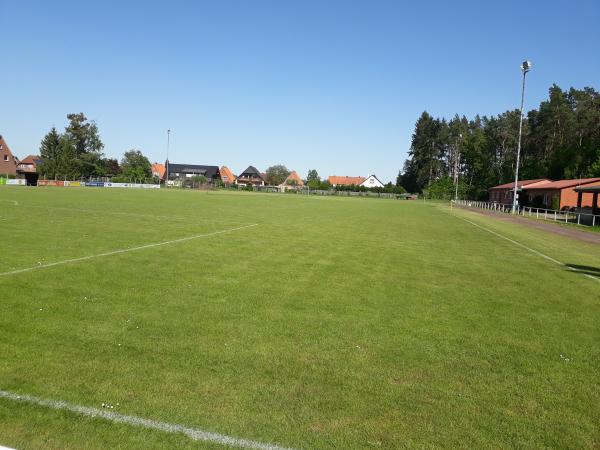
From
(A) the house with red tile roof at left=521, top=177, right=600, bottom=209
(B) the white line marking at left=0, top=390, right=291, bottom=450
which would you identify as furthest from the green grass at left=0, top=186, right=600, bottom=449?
(A) the house with red tile roof at left=521, top=177, right=600, bottom=209

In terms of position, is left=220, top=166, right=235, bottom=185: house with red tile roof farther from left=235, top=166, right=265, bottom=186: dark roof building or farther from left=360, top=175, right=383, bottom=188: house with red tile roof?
left=360, top=175, right=383, bottom=188: house with red tile roof

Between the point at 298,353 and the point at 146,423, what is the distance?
2100 millimetres

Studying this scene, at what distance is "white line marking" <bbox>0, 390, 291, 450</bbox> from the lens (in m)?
3.64

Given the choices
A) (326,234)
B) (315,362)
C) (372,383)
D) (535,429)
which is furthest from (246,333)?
(326,234)

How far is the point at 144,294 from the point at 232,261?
3.92 meters

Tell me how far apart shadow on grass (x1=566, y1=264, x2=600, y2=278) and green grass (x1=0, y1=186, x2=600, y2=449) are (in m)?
1.54

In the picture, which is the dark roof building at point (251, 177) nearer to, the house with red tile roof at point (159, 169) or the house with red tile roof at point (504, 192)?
the house with red tile roof at point (159, 169)

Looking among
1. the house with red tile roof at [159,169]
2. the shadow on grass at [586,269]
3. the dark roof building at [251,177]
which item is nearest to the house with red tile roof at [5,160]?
the house with red tile roof at [159,169]

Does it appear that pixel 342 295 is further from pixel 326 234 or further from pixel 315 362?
pixel 326 234

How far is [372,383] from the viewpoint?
4805 millimetres

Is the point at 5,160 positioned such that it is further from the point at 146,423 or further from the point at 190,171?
the point at 146,423

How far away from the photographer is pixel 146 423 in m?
3.85

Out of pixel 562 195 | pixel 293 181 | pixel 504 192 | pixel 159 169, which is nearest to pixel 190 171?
pixel 159 169

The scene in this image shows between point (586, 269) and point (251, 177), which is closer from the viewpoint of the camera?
point (586, 269)
